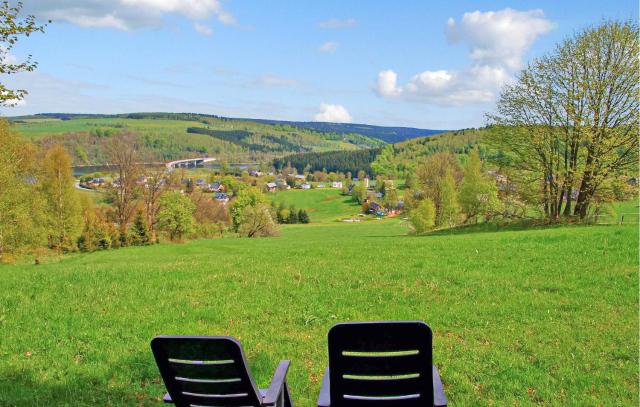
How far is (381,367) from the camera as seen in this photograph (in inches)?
146

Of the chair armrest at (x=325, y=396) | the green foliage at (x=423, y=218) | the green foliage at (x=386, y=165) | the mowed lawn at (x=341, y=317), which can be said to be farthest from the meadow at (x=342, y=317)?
the green foliage at (x=386, y=165)

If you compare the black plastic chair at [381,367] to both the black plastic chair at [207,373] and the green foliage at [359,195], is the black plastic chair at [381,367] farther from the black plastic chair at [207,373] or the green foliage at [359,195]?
the green foliage at [359,195]

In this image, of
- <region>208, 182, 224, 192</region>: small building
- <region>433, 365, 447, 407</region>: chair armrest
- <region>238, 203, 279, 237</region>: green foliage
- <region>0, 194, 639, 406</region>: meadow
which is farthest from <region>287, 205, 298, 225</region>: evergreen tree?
<region>433, 365, 447, 407</region>: chair armrest

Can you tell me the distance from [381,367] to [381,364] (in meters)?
0.02

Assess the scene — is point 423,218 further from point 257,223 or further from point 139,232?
point 139,232

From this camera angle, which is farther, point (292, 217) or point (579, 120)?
point (292, 217)

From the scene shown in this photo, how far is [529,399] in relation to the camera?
5453mm

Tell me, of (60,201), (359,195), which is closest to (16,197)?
(60,201)

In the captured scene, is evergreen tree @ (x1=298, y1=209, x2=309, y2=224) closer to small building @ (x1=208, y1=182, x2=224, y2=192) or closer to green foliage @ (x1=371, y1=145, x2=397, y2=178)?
small building @ (x1=208, y1=182, x2=224, y2=192)

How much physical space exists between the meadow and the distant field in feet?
310

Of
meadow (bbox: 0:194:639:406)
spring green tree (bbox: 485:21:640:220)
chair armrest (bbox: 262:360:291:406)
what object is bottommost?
meadow (bbox: 0:194:639:406)

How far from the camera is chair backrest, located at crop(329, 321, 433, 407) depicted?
3.43 meters

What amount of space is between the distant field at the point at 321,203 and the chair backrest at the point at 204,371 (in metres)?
102

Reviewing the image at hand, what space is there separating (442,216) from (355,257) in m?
42.8
